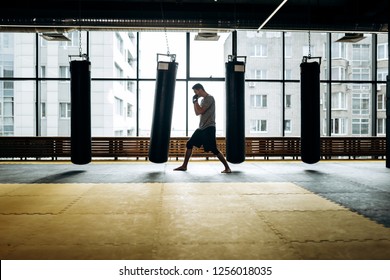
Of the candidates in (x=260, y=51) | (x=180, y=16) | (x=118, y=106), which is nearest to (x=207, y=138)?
(x=180, y=16)

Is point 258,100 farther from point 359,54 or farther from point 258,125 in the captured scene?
point 359,54

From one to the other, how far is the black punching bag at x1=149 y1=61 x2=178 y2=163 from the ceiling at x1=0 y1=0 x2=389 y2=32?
7.16 ft

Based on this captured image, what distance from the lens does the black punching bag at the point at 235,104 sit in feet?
20.4

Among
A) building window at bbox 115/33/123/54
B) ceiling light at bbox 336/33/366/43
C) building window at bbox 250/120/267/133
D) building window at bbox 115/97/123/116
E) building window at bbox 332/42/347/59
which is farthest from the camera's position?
building window at bbox 115/33/123/54

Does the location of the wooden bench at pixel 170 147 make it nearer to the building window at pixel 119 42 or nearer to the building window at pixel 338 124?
the building window at pixel 338 124

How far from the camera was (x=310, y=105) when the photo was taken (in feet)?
21.1

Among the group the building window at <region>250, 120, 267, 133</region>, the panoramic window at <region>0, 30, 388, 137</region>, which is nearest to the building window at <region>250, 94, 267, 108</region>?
the panoramic window at <region>0, 30, 388, 137</region>

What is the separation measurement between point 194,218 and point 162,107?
325 centimetres

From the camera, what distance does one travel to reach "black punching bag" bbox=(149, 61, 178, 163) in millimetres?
6227

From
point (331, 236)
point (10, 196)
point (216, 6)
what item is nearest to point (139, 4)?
point (216, 6)

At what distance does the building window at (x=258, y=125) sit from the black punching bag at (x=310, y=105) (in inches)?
327

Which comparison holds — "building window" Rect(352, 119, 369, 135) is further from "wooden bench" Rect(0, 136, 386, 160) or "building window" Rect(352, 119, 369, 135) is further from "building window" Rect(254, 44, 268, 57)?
"wooden bench" Rect(0, 136, 386, 160)

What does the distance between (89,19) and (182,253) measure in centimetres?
691
